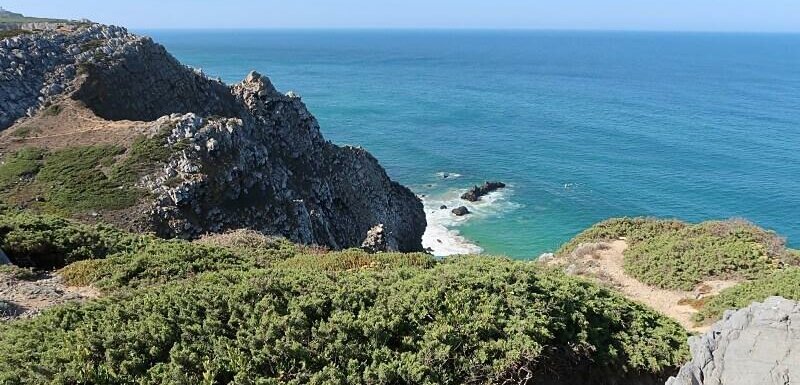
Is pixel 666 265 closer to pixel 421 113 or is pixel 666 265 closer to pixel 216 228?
pixel 216 228

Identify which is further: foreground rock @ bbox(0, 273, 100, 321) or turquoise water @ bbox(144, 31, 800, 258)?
turquoise water @ bbox(144, 31, 800, 258)

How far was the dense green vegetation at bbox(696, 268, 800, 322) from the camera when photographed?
2255 cm

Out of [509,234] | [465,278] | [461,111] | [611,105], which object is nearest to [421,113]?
[461,111]

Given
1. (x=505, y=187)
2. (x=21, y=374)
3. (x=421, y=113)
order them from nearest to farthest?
(x=21, y=374)
(x=505, y=187)
(x=421, y=113)

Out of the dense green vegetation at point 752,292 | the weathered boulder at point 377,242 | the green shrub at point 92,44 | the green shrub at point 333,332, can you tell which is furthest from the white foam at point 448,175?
the green shrub at point 333,332

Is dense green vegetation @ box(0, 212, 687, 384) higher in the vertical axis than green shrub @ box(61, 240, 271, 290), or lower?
higher

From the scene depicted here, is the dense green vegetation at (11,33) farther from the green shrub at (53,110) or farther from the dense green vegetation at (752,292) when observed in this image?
the dense green vegetation at (752,292)

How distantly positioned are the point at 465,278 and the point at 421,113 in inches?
4122

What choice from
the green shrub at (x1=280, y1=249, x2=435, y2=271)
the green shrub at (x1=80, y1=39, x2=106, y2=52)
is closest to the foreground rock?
the green shrub at (x1=280, y1=249, x2=435, y2=271)

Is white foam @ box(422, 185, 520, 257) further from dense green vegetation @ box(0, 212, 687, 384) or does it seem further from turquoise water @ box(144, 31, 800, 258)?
dense green vegetation @ box(0, 212, 687, 384)

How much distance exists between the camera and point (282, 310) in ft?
42.8

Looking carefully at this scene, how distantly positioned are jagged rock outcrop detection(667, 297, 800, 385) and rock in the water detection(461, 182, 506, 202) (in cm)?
5824

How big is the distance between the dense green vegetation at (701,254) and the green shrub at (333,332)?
15.6 meters

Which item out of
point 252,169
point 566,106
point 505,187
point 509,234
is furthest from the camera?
point 566,106
